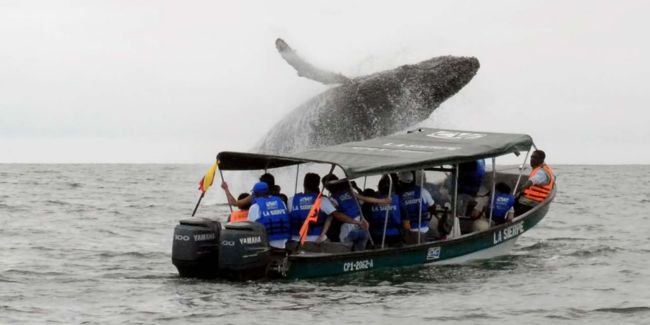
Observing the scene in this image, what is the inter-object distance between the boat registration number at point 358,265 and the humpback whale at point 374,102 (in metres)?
9.36

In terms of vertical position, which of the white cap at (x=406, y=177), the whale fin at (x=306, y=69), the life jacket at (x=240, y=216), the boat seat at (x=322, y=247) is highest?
the whale fin at (x=306, y=69)

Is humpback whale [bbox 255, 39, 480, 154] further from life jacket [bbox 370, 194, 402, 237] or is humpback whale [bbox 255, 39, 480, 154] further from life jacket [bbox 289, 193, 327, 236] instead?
life jacket [bbox 289, 193, 327, 236]

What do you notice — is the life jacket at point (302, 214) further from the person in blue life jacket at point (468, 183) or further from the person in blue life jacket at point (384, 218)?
the person in blue life jacket at point (468, 183)

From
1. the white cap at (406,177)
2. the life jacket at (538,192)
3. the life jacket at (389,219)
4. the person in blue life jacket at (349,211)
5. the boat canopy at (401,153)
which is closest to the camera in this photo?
the boat canopy at (401,153)

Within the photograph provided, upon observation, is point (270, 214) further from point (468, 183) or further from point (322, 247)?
point (468, 183)

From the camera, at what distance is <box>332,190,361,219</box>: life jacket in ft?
53.6

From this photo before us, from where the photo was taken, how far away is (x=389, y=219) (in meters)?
16.9

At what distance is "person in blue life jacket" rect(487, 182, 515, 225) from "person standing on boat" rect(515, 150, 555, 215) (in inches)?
37.2

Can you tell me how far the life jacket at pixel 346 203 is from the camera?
1633cm

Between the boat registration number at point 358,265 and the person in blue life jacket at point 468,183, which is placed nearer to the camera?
the boat registration number at point 358,265

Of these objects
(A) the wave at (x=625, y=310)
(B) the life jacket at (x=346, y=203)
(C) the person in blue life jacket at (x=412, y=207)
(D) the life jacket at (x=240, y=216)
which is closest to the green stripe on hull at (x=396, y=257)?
(C) the person in blue life jacket at (x=412, y=207)

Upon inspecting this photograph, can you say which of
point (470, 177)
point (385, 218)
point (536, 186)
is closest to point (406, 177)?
point (385, 218)

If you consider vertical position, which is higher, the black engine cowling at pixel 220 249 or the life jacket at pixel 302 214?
the life jacket at pixel 302 214

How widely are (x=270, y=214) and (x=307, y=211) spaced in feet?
2.18
